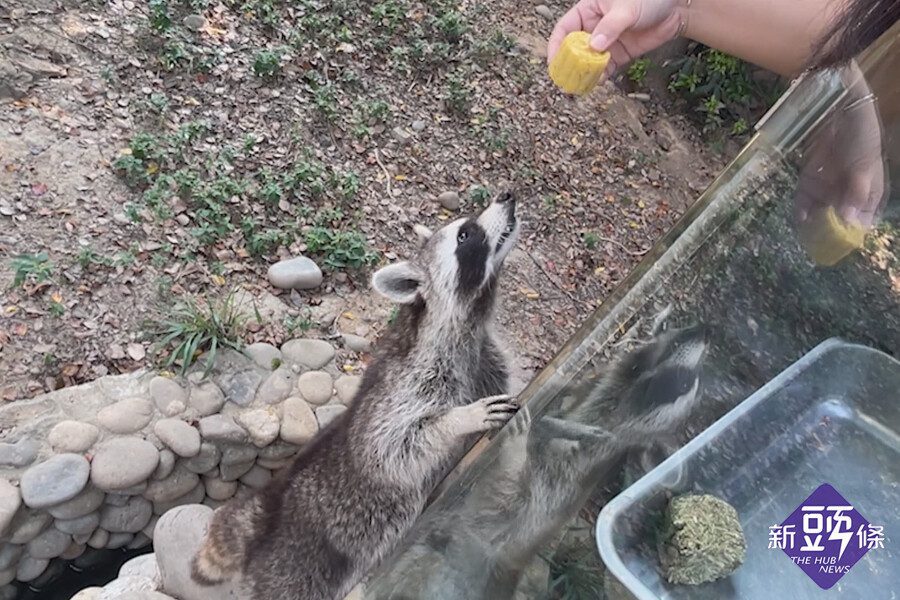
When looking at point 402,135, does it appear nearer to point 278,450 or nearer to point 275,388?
point 275,388

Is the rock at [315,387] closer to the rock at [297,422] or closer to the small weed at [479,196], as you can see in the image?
the rock at [297,422]

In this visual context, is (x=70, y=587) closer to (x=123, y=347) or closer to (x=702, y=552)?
(x=123, y=347)

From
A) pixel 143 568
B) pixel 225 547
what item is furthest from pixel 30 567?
pixel 225 547

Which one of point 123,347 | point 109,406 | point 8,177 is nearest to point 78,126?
point 8,177

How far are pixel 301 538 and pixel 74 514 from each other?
2.93ft

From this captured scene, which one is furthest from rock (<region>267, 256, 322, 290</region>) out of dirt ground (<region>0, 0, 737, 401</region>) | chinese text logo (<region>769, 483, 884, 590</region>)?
chinese text logo (<region>769, 483, 884, 590</region>)

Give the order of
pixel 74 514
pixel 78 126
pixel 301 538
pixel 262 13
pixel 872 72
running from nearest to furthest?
pixel 872 72 → pixel 301 538 → pixel 74 514 → pixel 78 126 → pixel 262 13

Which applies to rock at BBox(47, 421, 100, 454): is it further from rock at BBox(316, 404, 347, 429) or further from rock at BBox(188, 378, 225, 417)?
rock at BBox(316, 404, 347, 429)

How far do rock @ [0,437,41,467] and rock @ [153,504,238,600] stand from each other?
0.49 meters

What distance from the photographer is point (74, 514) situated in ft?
9.87

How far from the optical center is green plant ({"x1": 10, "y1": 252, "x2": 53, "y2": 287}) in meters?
3.38

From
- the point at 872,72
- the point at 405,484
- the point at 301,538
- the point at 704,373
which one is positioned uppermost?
the point at 872,72

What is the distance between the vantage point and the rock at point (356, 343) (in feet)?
12.2

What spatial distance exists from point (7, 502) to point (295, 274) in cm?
150
